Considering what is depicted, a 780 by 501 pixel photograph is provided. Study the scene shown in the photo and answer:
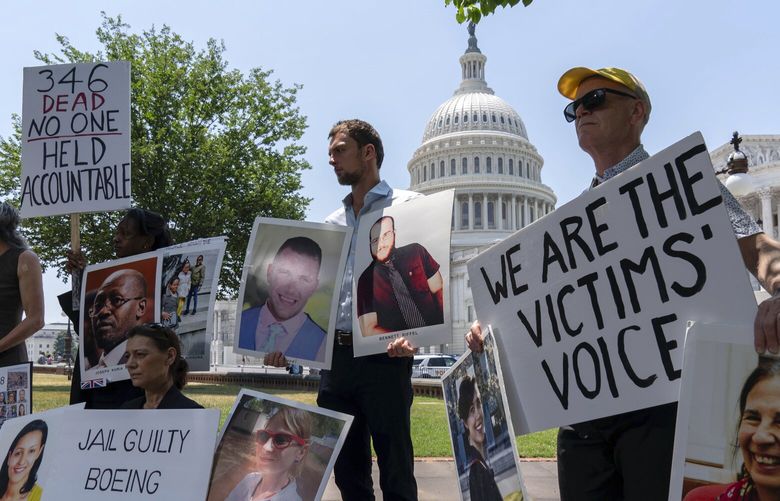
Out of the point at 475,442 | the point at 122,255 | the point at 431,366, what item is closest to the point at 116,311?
the point at 122,255

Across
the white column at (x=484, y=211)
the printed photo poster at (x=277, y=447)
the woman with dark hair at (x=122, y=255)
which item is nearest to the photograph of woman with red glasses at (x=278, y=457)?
the printed photo poster at (x=277, y=447)

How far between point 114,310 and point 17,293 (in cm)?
72

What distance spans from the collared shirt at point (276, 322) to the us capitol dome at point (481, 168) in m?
80.8

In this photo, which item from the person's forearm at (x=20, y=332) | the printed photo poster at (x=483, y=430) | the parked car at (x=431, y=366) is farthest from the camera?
the parked car at (x=431, y=366)

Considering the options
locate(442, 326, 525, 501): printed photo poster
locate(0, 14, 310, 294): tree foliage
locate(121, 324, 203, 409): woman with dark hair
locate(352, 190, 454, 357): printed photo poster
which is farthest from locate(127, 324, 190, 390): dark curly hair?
locate(0, 14, 310, 294): tree foliage

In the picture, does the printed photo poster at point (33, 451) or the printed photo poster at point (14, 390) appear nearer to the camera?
the printed photo poster at point (33, 451)

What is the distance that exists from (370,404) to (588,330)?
3.97ft

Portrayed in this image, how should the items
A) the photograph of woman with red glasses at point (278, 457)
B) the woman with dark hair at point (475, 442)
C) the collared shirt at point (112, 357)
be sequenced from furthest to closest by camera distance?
the collared shirt at point (112, 357)
the photograph of woman with red glasses at point (278, 457)
the woman with dark hair at point (475, 442)

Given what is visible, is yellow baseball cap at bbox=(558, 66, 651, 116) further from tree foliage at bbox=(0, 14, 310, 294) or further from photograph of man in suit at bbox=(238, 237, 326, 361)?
tree foliage at bbox=(0, 14, 310, 294)

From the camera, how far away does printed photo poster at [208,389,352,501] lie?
305 centimetres

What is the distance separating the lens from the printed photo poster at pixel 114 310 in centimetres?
370

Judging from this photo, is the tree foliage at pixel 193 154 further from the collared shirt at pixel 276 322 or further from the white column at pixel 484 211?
the white column at pixel 484 211

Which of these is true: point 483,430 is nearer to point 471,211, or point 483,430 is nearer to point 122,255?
point 122,255

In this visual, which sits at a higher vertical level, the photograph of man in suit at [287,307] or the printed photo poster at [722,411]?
the photograph of man in suit at [287,307]
